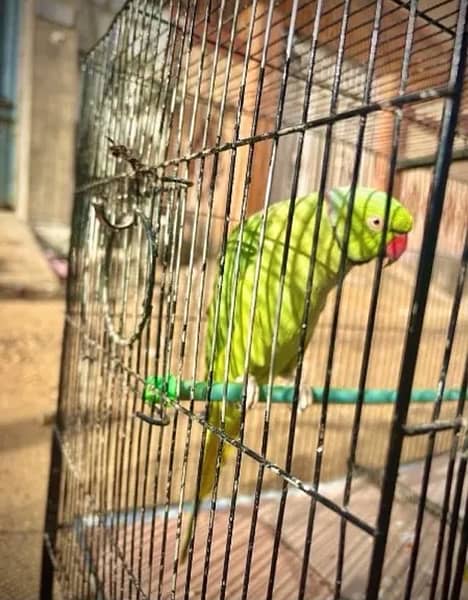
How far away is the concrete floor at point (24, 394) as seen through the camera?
128 centimetres

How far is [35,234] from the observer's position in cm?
421

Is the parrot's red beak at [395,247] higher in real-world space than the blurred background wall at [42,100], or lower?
lower

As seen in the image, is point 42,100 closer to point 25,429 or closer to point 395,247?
point 25,429

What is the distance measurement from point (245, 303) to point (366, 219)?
9.9 inches

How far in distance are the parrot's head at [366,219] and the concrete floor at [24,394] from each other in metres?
1.07

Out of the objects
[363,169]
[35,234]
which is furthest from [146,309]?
[35,234]

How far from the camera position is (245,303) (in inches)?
34.8

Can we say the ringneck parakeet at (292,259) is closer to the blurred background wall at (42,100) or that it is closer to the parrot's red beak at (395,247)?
the parrot's red beak at (395,247)

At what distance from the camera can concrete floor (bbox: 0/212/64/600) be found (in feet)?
4.19

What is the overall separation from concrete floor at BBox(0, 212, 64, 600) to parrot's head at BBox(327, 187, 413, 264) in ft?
3.51

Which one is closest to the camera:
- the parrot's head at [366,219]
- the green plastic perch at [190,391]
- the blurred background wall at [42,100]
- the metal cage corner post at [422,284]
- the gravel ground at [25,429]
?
the metal cage corner post at [422,284]

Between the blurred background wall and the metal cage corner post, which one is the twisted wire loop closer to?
the metal cage corner post

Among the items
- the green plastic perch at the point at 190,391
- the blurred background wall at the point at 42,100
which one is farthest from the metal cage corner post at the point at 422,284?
the blurred background wall at the point at 42,100

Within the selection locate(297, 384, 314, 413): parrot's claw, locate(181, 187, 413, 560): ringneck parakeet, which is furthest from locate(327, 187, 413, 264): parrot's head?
locate(297, 384, 314, 413): parrot's claw
